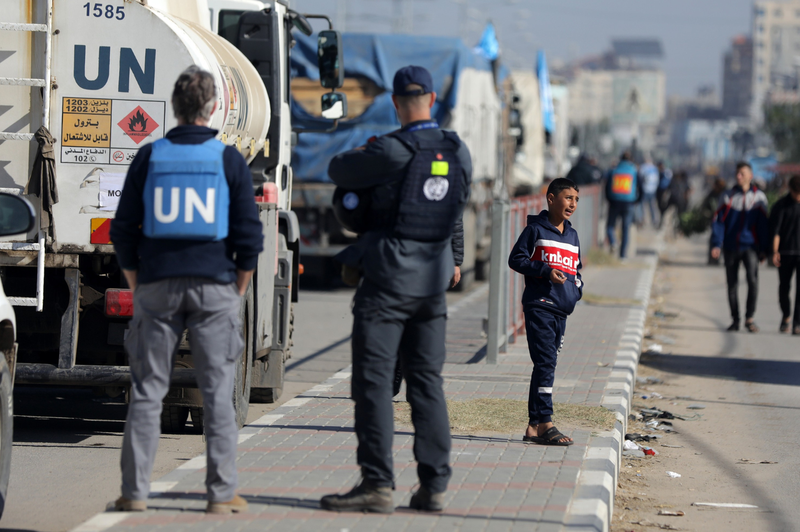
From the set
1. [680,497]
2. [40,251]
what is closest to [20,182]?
[40,251]

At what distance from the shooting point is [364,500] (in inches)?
188

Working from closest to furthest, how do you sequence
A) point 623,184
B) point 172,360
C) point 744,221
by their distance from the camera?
point 172,360 → point 744,221 → point 623,184

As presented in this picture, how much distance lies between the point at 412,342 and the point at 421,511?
0.72 meters

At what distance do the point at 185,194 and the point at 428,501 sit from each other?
5.35ft

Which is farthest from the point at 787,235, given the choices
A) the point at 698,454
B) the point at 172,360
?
the point at 172,360

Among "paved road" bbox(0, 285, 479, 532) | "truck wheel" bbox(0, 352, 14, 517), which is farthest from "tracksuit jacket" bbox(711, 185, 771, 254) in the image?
"truck wheel" bbox(0, 352, 14, 517)

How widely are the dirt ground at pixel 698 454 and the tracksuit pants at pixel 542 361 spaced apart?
0.60 meters

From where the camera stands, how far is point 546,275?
647cm

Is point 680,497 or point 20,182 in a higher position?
point 20,182

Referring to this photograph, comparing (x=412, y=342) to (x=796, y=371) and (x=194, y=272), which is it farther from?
(x=796, y=371)

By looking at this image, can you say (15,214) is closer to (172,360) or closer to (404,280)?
(172,360)

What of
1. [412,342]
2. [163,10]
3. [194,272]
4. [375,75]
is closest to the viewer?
[194,272]

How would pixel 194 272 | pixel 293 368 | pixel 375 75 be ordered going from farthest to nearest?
1. pixel 375 75
2. pixel 293 368
3. pixel 194 272

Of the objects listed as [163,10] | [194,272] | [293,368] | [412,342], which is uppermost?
[163,10]
